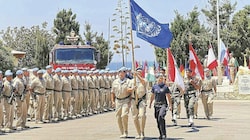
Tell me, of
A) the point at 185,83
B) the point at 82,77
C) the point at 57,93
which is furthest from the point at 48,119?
the point at 185,83

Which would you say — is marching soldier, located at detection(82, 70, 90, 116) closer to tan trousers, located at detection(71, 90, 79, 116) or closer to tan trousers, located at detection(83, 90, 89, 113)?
tan trousers, located at detection(83, 90, 89, 113)

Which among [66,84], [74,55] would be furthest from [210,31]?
[66,84]

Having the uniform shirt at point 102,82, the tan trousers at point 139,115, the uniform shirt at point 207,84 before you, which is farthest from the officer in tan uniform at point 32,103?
the uniform shirt at point 207,84

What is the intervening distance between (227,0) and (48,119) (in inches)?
1483

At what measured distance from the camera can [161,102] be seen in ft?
47.9

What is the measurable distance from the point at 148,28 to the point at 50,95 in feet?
18.9

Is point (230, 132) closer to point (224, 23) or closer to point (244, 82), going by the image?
point (244, 82)

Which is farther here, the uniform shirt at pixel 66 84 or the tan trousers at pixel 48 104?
the uniform shirt at pixel 66 84

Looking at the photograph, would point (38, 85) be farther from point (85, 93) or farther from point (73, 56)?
point (73, 56)

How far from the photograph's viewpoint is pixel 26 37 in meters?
68.7

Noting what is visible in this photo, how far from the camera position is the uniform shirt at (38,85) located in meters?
18.4

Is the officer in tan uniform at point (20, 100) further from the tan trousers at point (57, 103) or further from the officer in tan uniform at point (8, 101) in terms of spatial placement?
the tan trousers at point (57, 103)

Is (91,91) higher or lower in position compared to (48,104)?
higher

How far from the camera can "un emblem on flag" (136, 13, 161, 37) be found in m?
15.1
